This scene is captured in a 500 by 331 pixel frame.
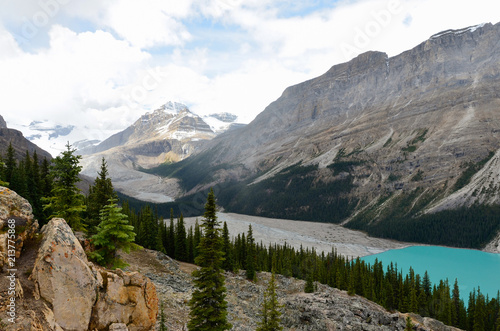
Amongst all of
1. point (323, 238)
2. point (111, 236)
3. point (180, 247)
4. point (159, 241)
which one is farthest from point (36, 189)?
point (323, 238)

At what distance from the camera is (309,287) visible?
5747 centimetres

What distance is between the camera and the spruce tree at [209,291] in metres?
21.9

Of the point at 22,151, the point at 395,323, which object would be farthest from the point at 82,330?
the point at 22,151

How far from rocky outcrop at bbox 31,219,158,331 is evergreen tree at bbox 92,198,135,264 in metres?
3.95

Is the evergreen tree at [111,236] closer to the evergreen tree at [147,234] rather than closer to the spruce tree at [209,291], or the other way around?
the spruce tree at [209,291]

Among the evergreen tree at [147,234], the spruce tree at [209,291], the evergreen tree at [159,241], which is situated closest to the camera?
the spruce tree at [209,291]

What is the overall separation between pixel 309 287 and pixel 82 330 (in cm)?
5284

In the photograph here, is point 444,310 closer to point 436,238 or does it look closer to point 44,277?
point 44,277

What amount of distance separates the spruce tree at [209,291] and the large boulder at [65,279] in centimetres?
1114

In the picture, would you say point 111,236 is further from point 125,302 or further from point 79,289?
point 79,289

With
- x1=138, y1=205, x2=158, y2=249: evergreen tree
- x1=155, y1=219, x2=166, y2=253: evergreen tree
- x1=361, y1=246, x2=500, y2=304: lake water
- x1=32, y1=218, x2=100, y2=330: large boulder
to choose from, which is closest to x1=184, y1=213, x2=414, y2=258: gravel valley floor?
x1=361, y1=246, x2=500, y2=304: lake water

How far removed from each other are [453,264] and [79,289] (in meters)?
140

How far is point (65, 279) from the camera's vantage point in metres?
11.1

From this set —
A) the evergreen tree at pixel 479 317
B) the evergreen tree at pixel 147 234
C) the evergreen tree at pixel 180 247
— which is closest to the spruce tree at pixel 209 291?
the evergreen tree at pixel 147 234
